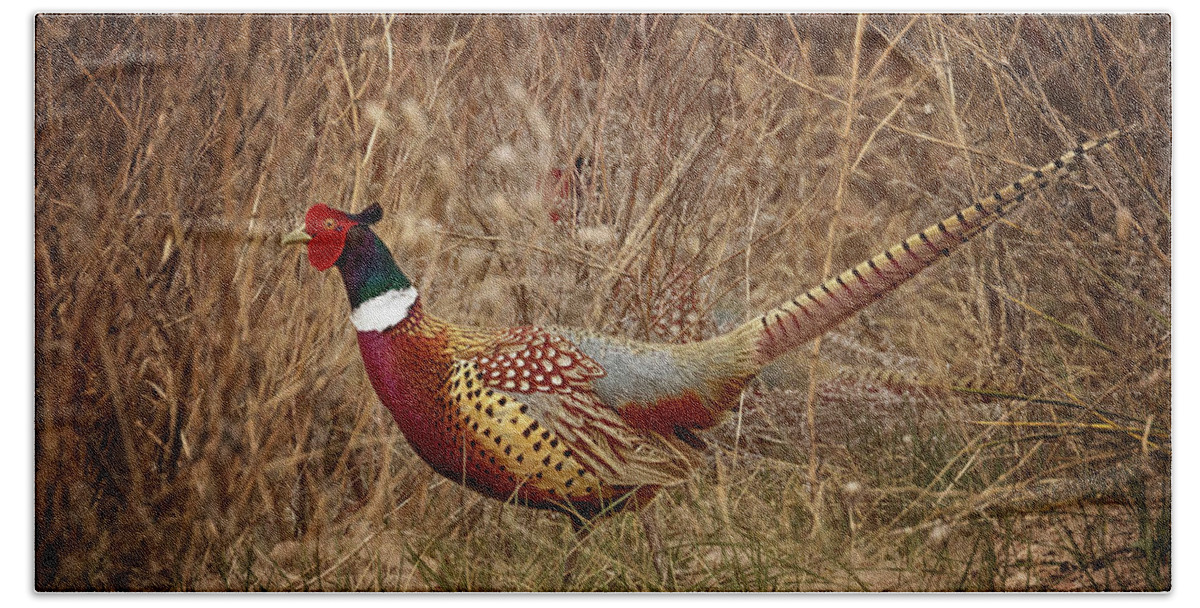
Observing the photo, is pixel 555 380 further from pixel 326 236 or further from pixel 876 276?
pixel 876 276

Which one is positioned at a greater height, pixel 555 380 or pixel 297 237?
pixel 297 237

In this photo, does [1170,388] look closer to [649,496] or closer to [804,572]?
[804,572]

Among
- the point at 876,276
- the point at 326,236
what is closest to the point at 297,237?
the point at 326,236

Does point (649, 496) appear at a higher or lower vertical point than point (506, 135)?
lower

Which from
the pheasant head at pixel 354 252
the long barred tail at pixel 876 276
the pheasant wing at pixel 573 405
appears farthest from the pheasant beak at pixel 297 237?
the long barred tail at pixel 876 276

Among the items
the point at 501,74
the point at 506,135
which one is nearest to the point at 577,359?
the point at 506,135

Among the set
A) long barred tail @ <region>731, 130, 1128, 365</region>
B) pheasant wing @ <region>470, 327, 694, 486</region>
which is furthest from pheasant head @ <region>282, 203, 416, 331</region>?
long barred tail @ <region>731, 130, 1128, 365</region>

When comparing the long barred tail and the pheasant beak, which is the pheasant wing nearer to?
the long barred tail
